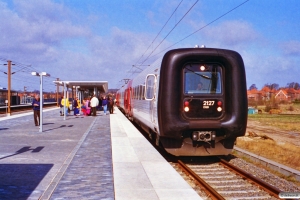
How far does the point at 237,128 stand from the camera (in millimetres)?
10648

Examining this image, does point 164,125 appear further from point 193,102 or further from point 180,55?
point 180,55

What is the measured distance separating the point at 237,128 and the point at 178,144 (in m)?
1.54

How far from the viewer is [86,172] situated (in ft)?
28.2

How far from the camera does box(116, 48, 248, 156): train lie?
10.6 meters

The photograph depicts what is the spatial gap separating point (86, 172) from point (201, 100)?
12.0 ft

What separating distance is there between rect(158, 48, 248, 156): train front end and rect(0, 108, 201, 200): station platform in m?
0.97

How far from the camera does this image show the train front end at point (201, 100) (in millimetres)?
10578

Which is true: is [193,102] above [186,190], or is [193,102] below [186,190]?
above

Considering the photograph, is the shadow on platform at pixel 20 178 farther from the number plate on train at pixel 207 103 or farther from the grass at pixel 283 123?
the grass at pixel 283 123

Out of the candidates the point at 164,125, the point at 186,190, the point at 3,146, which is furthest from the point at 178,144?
the point at 3,146

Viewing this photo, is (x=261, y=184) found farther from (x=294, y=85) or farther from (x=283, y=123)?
(x=294, y=85)

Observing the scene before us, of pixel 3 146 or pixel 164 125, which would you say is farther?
pixel 3 146

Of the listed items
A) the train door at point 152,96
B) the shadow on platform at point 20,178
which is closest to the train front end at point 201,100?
the train door at point 152,96

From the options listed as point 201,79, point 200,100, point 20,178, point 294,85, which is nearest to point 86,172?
point 20,178
